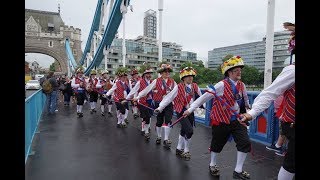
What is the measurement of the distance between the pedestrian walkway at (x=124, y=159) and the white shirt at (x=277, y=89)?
6.28 ft

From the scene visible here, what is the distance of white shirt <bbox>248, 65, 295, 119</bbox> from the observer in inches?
121

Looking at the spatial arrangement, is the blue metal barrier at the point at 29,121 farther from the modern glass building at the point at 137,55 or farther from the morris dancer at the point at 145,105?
the modern glass building at the point at 137,55

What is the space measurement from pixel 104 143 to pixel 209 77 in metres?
42.1

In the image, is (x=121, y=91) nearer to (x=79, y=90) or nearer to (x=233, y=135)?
(x=79, y=90)

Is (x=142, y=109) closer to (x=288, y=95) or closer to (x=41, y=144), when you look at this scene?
(x=41, y=144)

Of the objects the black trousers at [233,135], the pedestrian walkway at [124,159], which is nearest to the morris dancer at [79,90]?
the pedestrian walkway at [124,159]

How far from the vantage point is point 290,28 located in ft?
11.6

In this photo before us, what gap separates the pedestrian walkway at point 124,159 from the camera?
4.79 m

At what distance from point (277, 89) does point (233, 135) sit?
1.49 m

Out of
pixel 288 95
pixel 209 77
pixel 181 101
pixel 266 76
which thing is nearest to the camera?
pixel 288 95

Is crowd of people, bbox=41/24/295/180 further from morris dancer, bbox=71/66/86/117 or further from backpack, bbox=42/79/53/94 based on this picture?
backpack, bbox=42/79/53/94

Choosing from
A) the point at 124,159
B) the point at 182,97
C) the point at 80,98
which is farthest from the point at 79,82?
the point at 182,97

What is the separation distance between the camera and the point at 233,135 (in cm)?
443
